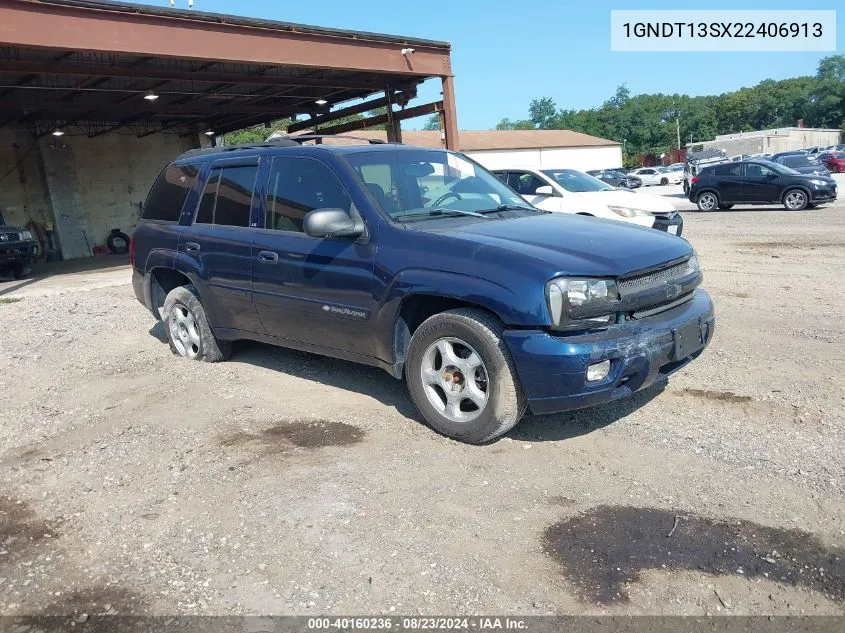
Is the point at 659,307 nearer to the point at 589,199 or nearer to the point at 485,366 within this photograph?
the point at 485,366

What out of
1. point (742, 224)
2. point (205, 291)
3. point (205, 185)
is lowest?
point (742, 224)

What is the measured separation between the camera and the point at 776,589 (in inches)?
111

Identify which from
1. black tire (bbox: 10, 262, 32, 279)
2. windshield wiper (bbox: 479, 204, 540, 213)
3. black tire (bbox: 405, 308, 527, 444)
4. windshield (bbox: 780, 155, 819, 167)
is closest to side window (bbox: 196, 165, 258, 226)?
windshield wiper (bbox: 479, 204, 540, 213)

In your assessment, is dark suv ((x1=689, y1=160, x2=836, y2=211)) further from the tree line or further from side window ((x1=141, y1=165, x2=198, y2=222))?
the tree line

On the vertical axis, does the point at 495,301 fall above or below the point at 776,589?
above

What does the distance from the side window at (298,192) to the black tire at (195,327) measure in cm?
137

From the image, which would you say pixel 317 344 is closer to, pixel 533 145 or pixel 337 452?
pixel 337 452

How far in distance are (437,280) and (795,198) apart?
62.1 feet

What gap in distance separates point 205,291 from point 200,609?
3608 mm

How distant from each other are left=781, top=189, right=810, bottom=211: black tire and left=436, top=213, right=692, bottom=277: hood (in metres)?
17.4

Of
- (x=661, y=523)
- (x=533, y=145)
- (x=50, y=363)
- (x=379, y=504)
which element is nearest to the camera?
(x=661, y=523)

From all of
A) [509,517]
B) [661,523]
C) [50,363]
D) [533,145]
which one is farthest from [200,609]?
[533,145]

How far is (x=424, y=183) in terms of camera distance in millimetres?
5188

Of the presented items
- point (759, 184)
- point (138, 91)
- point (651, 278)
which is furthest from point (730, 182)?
point (651, 278)
